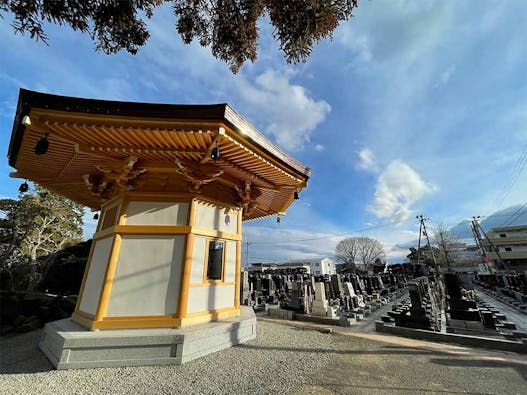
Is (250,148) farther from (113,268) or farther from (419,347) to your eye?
(419,347)

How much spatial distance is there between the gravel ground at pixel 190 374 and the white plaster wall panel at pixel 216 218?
2527mm

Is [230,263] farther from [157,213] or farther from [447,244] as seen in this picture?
[447,244]

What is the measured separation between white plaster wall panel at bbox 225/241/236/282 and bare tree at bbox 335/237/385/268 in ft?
173

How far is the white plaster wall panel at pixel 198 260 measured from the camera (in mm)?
4797

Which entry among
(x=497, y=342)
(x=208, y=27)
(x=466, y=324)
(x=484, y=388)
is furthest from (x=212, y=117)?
(x=466, y=324)

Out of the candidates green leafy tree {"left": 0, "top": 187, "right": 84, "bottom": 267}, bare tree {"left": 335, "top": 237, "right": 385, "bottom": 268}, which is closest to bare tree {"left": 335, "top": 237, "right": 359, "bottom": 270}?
bare tree {"left": 335, "top": 237, "right": 385, "bottom": 268}

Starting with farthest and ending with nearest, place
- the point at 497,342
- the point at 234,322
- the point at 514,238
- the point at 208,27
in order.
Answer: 1. the point at 514,238
2. the point at 497,342
3. the point at 234,322
4. the point at 208,27

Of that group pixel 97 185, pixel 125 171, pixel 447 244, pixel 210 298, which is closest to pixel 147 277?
pixel 210 298

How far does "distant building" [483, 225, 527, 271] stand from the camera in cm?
4038

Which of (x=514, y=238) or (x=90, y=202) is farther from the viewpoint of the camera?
(x=514, y=238)

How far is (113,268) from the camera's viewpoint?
4.44 m

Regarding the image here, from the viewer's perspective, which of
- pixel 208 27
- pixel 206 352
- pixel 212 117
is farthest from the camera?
pixel 208 27

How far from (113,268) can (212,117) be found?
136 inches

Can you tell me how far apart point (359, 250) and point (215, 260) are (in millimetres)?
57101
